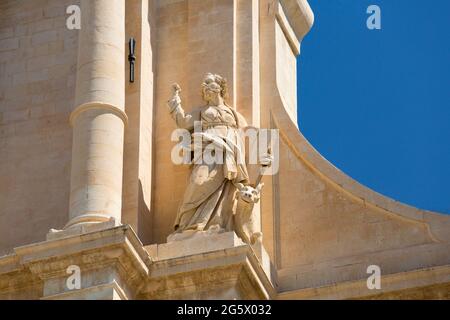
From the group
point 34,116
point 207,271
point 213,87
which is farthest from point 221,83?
point 207,271

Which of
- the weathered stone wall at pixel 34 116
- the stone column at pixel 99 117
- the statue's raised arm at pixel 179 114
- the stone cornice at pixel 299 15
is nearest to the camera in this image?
the stone column at pixel 99 117

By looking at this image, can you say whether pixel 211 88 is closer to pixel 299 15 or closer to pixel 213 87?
pixel 213 87

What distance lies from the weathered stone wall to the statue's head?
215 centimetres

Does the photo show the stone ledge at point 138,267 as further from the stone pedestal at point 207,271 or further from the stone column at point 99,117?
the stone column at point 99,117

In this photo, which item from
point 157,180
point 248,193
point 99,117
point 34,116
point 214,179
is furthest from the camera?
point 34,116

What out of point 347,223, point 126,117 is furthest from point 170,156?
point 347,223

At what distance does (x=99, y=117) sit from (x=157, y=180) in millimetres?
1322

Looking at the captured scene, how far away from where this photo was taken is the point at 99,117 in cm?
2553

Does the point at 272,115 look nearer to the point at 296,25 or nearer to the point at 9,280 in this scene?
the point at 296,25

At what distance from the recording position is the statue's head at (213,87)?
26.0 metres

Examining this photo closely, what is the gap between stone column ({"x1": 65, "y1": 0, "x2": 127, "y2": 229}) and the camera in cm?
2481

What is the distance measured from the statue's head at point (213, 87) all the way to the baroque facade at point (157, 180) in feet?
0.91

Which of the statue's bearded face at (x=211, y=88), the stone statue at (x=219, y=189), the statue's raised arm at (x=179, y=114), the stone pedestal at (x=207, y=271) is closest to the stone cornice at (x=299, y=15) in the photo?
the statue's bearded face at (x=211, y=88)

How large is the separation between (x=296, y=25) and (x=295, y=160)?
3.44 meters
